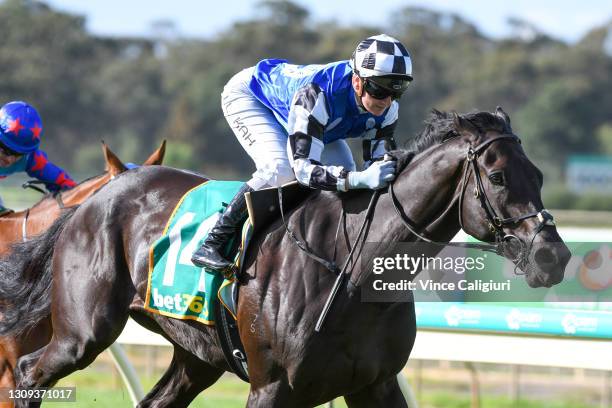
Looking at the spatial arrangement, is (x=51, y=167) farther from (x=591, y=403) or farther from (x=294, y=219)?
(x=591, y=403)

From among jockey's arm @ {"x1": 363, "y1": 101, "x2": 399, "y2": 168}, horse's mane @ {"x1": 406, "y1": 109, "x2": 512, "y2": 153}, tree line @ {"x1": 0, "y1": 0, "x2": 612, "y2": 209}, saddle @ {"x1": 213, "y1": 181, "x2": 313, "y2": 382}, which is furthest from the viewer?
tree line @ {"x1": 0, "y1": 0, "x2": 612, "y2": 209}

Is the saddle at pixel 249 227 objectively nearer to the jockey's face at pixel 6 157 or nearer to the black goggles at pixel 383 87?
the black goggles at pixel 383 87

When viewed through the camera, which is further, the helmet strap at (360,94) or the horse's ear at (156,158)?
the horse's ear at (156,158)

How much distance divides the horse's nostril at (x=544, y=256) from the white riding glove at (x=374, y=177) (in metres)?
0.72

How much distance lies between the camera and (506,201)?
143 inches

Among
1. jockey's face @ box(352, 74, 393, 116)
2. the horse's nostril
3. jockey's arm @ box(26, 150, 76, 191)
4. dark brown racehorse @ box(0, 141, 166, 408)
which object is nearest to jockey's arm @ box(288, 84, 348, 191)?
jockey's face @ box(352, 74, 393, 116)

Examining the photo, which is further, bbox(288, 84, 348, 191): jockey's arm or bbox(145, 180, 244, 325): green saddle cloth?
bbox(145, 180, 244, 325): green saddle cloth

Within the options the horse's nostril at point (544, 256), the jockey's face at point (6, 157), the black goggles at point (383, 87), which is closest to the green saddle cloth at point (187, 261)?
the black goggles at point (383, 87)

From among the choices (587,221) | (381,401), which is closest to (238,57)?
(587,221)

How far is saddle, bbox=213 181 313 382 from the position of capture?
4.29 metres

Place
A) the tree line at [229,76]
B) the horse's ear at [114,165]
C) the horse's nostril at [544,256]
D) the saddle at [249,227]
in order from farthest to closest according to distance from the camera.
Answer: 1. the tree line at [229,76]
2. the horse's ear at [114,165]
3. the saddle at [249,227]
4. the horse's nostril at [544,256]

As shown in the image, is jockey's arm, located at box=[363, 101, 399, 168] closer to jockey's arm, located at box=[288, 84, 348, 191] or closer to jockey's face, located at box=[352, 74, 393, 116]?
jockey's face, located at box=[352, 74, 393, 116]

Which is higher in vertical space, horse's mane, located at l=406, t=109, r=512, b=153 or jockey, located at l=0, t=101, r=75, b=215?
jockey, located at l=0, t=101, r=75, b=215

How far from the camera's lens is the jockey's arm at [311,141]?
13.3 feet
